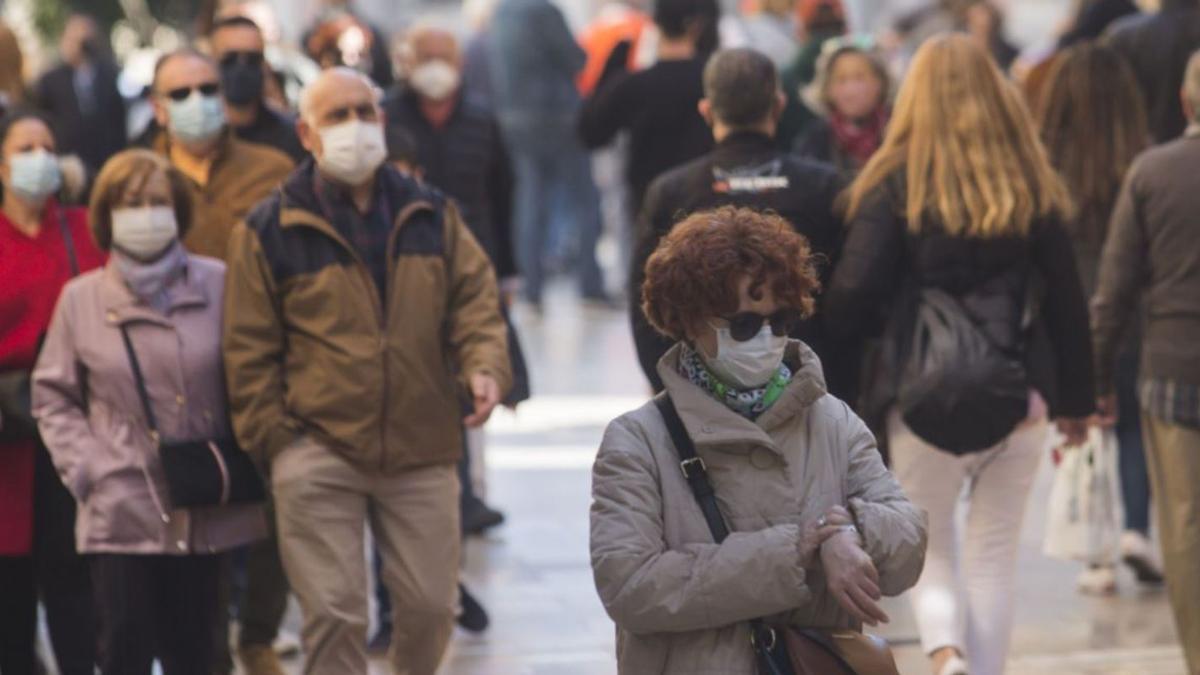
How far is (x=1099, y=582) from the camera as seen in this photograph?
8.83 metres

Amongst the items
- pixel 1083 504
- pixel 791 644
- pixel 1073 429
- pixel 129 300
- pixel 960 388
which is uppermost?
pixel 129 300

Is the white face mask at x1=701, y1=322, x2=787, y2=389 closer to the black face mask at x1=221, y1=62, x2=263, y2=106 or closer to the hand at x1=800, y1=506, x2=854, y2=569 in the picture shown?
the hand at x1=800, y1=506, x2=854, y2=569

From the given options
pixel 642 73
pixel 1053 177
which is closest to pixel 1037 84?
pixel 642 73

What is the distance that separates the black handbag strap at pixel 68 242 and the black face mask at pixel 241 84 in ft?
4.12

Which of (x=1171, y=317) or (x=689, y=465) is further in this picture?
(x=1171, y=317)

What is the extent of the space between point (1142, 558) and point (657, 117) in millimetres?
2969

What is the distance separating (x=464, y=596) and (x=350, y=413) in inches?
81.4

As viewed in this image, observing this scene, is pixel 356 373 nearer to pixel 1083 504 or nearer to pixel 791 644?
pixel 791 644

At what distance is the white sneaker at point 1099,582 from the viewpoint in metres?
8.84

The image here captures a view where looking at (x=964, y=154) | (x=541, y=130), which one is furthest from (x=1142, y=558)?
(x=541, y=130)

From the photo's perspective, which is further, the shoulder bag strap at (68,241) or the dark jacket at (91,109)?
the dark jacket at (91,109)

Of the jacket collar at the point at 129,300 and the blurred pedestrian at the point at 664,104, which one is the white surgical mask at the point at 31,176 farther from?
the blurred pedestrian at the point at 664,104

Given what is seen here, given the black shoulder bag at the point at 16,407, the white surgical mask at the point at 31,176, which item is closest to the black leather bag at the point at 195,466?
the black shoulder bag at the point at 16,407

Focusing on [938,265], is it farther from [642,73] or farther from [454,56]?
[642,73]
